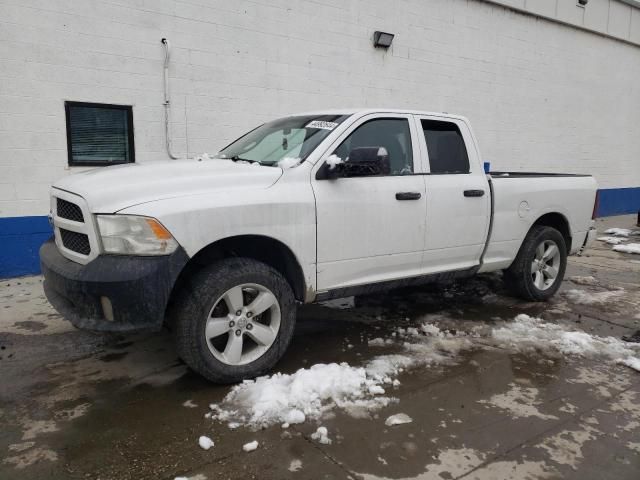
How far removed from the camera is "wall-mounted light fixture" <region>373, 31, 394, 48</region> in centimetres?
882

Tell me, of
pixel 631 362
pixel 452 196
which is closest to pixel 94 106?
pixel 452 196

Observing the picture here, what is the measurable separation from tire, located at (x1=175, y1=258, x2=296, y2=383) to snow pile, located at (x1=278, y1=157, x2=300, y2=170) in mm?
728

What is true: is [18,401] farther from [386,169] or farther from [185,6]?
[185,6]

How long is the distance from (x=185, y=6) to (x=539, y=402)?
6.41 m

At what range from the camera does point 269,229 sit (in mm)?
3422

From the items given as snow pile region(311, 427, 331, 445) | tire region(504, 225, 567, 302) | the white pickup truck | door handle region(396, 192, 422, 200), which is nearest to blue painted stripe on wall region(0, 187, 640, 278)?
the white pickup truck

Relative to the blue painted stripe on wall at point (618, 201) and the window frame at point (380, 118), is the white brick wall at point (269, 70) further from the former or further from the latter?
the window frame at point (380, 118)

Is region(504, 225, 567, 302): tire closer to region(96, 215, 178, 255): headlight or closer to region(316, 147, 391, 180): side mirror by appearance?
region(316, 147, 391, 180): side mirror

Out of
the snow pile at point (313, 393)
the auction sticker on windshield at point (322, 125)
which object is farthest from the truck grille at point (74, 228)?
the auction sticker on windshield at point (322, 125)

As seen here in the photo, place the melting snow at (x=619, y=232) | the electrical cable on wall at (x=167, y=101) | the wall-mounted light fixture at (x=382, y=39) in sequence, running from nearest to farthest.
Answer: the electrical cable on wall at (x=167, y=101) → the wall-mounted light fixture at (x=382, y=39) → the melting snow at (x=619, y=232)

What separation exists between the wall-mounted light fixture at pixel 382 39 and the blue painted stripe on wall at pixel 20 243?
6008 millimetres

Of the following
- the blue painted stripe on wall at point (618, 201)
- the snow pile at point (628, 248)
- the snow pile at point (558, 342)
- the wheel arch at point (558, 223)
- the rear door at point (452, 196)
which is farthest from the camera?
the blue painted stripe on wall at point (618, 201)

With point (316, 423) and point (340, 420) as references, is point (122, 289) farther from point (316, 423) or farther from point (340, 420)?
point (340, 420)

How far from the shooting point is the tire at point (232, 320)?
319cm
